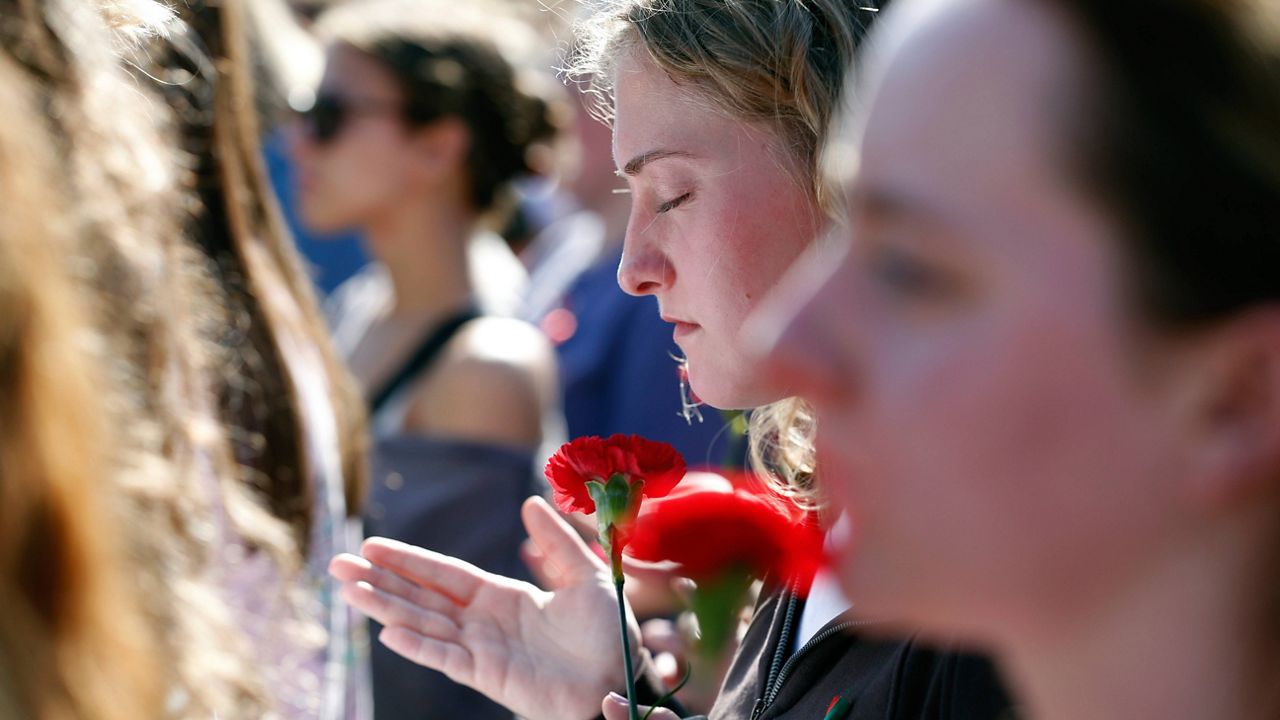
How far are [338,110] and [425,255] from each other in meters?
0.50

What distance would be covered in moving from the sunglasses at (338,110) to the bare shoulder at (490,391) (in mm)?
825

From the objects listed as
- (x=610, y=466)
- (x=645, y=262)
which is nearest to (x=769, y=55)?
(x=645, y=262)

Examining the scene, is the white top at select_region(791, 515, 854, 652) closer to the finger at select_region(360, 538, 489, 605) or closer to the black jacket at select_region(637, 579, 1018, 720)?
the black jacket at select_region(637, 579, 1018, 720)

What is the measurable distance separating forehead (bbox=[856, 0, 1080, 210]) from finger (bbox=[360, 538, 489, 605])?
102 centimetres

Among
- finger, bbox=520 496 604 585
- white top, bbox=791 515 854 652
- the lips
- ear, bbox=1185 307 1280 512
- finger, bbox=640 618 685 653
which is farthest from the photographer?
finger, bbox=640 618 685 653

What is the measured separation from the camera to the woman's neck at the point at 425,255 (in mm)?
3662

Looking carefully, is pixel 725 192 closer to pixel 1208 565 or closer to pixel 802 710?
pixel 802 710

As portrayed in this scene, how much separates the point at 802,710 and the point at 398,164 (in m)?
2.70

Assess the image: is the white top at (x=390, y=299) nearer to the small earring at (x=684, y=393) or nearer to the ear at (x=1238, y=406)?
the small earring at (x=684, y=393)

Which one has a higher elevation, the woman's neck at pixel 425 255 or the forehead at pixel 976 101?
the forehead at pixel 976 101

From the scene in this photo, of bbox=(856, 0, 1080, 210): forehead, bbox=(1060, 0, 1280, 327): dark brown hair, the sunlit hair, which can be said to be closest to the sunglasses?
the sunlit hair

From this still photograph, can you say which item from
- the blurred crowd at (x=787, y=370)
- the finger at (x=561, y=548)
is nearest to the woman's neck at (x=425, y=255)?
the blurred crowd at (x=787, y=370)

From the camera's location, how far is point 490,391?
321 cm

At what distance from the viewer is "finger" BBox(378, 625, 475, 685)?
1.66 metres
